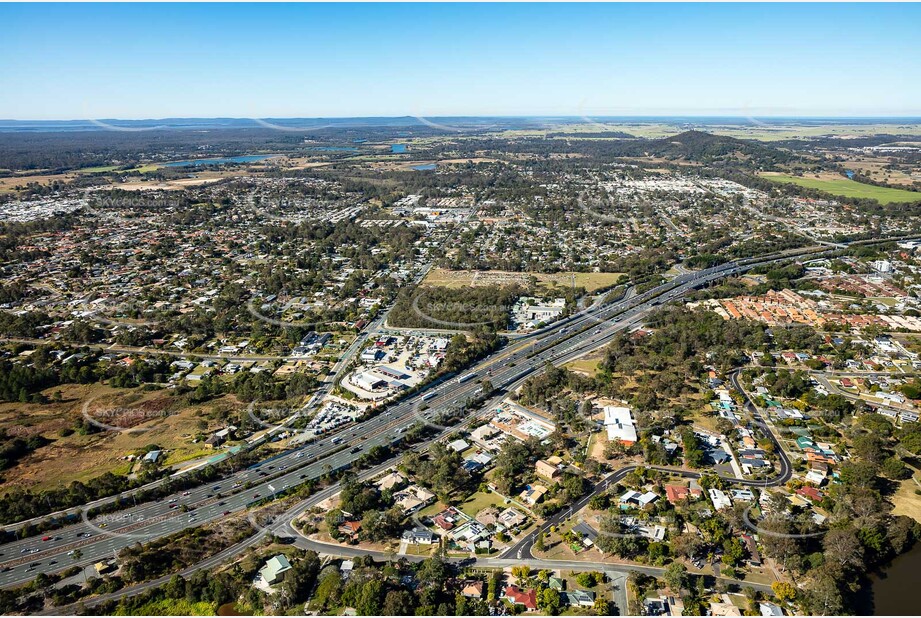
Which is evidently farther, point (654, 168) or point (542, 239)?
point (654, 168)

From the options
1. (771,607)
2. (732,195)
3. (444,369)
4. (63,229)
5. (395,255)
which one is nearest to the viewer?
(771,607)

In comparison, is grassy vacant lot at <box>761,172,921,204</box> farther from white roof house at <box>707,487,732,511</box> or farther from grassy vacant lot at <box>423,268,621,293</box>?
white roof house at <box>707,487,732,511</box>

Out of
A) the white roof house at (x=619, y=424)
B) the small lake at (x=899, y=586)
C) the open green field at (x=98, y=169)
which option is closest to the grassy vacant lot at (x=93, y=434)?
the white roof house at (x=619, y=424)

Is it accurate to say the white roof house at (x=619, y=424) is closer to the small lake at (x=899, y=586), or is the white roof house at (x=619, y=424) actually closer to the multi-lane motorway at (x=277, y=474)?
the multi-lane motorway at (x=277, y=474)

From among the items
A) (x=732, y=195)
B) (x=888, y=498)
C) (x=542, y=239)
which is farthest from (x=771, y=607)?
(x=732, y=195)

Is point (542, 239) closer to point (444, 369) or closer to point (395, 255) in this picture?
point (395, 255)

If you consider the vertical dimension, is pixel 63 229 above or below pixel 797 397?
above

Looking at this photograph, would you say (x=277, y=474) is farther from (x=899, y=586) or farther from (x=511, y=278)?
(x=511, y=278)
